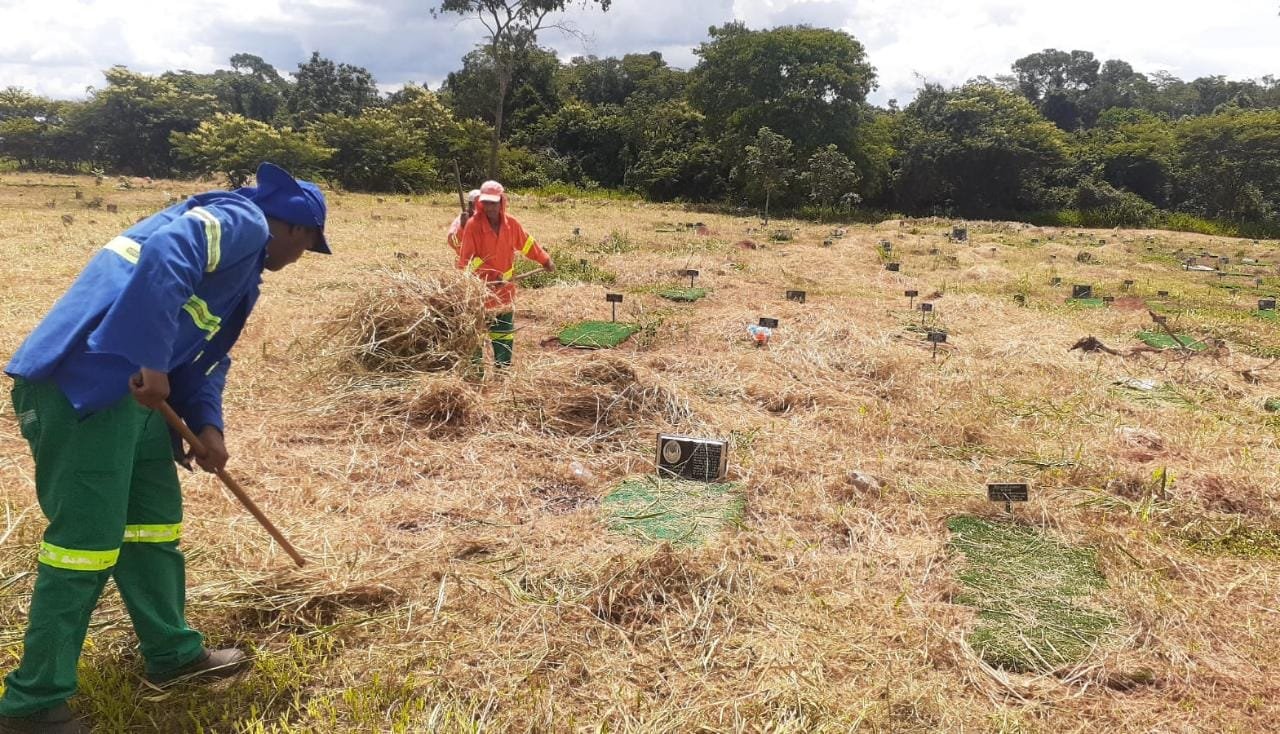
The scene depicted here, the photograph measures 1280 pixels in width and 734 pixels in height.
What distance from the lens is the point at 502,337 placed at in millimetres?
5164

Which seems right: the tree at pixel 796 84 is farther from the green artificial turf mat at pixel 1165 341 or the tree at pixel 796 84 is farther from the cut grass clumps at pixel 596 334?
the cut grass clumps at pixel 596 334

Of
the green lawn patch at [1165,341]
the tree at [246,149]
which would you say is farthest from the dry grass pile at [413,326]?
the tree at [246,149]

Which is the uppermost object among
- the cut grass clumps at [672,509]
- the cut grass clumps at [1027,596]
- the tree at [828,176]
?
the tree at [828,176]

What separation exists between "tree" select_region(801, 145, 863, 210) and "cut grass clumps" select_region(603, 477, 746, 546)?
19010mm

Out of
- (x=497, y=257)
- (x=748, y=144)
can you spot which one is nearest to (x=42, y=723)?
(x=497, y=257)

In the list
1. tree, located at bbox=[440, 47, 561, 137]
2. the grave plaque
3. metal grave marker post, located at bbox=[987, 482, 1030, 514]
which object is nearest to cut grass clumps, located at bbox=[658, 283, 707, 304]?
the grave plaque

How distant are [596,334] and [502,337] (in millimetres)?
1388

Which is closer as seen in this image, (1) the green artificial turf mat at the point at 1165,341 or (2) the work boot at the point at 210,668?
(2) the work boot at the point at 210,668

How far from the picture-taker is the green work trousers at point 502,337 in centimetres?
515

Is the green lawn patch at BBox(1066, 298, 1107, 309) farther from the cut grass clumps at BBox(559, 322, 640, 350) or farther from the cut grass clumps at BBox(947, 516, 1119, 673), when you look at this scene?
the cut grass clumps at BBox(947, 516, 1119, 673)

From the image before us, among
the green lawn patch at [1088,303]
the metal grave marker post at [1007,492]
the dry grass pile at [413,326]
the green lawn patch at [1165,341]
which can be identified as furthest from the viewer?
the green lawn patch at [1088,303]

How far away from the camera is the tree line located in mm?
23609

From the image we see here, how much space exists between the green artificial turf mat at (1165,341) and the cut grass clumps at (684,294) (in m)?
4.27

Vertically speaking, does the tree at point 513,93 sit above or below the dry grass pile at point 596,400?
above
